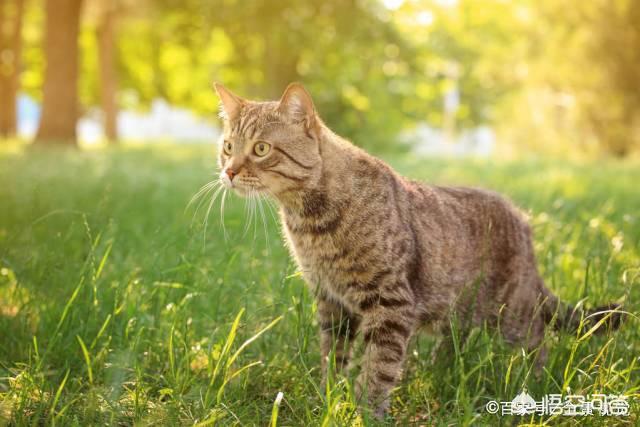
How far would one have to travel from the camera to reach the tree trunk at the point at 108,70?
24.1 m

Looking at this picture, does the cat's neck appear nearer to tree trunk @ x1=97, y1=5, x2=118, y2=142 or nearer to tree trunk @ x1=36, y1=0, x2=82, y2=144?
tree trunk @ x1=36, y1=0, x2=82, y2=144

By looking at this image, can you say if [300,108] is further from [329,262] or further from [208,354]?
[208,354]

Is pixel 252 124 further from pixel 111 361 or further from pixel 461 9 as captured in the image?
pixel 461 9

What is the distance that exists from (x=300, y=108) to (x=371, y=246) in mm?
778

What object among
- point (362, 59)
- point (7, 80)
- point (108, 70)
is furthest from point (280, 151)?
point (7, 80)

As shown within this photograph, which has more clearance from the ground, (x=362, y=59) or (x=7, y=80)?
(x=362, y=59)

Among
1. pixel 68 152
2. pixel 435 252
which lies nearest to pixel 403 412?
pixel 435 252

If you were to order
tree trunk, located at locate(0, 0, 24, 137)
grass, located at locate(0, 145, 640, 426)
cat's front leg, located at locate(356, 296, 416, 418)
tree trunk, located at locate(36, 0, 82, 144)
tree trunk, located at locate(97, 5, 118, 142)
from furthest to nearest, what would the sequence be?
tree trunk, located at locate(97, 5, 118, 142) < tree trunk, located at locate(0, 0, 24, 137) < tree trunk, located at locate(36, 0, 82, 144) < cat's front leg, located at locate(356, 296, 416, 418) < grass, located at locate(0, 145, 640, 426)

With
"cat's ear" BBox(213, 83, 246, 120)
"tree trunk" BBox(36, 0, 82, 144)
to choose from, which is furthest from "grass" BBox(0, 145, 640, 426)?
"tree trunk" BBox(36, 0, 82, 144)

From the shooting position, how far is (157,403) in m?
2.54

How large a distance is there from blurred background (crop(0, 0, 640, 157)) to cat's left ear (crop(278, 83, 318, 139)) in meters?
12.8

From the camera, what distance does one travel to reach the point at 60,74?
56.1 ft

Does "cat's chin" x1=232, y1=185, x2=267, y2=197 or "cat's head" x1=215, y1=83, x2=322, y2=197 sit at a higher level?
"cat's head" x1=215, y1=83, x2=322, y2=197

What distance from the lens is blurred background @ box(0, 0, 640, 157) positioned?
16.8 meters
